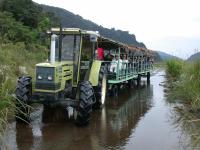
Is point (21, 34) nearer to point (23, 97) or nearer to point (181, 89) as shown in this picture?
point (181, 89)

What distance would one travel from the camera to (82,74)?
11852 mm

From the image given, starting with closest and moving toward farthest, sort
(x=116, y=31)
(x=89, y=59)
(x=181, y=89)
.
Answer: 1. (x=89, y=59)
2. (x=181, y=89)
3. (x=116, y=31)

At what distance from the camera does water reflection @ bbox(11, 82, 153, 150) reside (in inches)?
340

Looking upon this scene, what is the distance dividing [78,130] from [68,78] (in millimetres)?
1764

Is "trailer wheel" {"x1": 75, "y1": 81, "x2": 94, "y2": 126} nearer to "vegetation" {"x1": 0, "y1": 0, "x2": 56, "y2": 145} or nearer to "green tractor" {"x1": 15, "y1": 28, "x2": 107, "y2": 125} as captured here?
"green tractor" {"x1": 15, "y1": 28, "x2": 107, "y2": 125}

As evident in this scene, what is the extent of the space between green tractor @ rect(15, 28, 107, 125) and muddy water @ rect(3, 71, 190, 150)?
0.40 metres

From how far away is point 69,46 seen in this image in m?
11.6

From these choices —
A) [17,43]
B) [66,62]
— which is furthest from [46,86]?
[17,43]

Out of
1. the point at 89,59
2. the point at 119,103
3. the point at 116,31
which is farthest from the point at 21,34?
the point at 116,31

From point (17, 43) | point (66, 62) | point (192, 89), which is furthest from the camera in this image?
point (17, 43)

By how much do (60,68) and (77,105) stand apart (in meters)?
1.04

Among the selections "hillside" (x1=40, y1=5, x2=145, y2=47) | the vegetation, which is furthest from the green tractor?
"hillside" (x1=40, y1=5, x2=145, y2=47)

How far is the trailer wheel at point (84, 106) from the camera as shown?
10.0 m

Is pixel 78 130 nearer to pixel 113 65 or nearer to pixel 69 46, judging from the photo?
pixel 69 46
